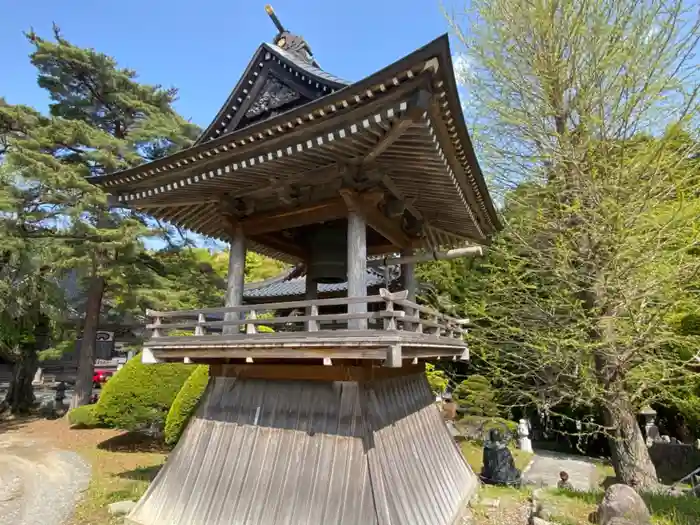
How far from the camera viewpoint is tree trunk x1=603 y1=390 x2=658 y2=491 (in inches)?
337

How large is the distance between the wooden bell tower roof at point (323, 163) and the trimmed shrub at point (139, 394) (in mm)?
6671

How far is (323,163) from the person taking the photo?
6.90 meters

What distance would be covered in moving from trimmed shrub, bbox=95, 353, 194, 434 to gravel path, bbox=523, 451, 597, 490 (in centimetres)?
1195

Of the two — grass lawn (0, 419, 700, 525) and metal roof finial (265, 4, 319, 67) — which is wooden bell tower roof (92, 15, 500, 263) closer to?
metal roof finial (265, 4, 319, 67)

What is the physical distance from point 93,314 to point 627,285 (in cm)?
2073

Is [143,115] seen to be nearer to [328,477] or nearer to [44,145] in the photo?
[44,145]

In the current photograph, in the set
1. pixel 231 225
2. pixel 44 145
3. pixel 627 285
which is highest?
pixel 44 145

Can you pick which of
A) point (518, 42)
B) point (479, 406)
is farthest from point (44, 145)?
point (479, 406)

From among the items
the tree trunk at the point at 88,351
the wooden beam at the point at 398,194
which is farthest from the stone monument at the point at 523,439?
the tree trunk at the point at 88,351

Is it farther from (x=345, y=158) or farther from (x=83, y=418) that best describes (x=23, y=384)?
(x=345, y=158)

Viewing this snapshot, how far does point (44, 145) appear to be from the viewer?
1766 cm

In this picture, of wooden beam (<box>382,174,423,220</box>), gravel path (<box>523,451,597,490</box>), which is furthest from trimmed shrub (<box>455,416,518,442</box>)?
wooden beam (<box>382,174,423,220</box>)

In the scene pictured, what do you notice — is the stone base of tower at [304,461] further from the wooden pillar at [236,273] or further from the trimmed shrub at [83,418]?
the trimmed shrub at [83,418]

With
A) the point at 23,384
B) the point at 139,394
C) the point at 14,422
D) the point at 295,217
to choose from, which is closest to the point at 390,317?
the point at 295,217
